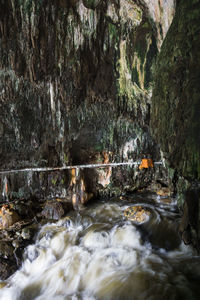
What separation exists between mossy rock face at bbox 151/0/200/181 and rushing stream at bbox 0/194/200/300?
1.87 metres

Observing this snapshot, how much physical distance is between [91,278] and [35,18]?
Result: 5738 mm

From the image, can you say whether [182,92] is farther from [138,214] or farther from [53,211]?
[53,211]

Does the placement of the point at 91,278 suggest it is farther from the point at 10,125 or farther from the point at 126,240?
the point at 10,125

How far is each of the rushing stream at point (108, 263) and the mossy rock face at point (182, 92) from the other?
1.87 meters

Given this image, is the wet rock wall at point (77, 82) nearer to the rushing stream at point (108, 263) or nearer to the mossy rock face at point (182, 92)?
the mossy rock face at point (182, 92)

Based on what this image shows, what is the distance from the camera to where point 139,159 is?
24.7 ft

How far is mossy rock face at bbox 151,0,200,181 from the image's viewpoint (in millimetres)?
2324

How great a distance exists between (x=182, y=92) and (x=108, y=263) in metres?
3.51

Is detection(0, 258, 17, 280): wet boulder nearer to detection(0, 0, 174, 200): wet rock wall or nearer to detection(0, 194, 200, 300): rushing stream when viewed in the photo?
detection(0, 194, 200, 300): rushing stream

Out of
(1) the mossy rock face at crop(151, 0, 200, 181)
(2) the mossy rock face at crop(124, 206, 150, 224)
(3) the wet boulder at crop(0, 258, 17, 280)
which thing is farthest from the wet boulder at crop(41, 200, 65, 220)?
(1) the mossy rock face at crop(151, 0, 200, 181)

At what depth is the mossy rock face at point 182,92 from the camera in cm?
Result: 232

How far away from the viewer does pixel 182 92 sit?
2.58 m

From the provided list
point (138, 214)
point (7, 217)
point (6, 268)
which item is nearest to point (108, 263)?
point (138, 214)

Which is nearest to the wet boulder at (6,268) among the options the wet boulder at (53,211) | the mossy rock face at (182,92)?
the wet boulder at (53,211)
